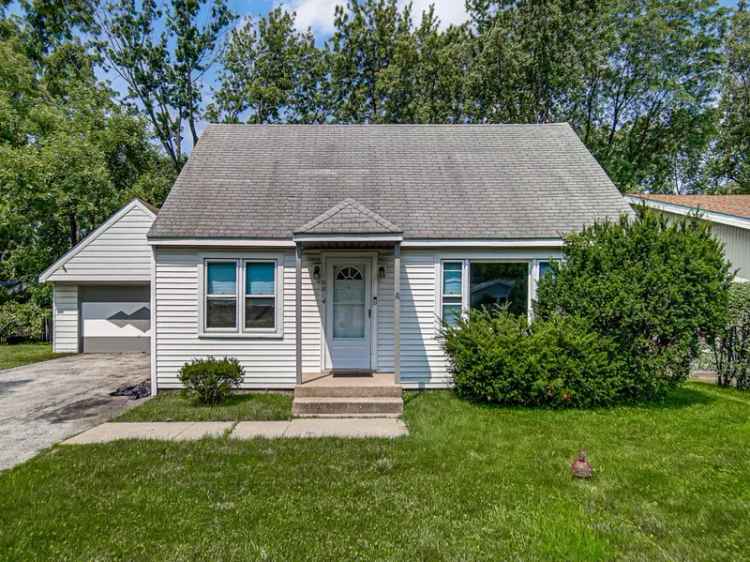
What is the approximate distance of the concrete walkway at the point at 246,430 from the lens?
573 cm

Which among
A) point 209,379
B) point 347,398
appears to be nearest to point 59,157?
point 209,379

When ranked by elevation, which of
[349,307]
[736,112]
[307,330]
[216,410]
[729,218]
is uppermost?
[736,112]

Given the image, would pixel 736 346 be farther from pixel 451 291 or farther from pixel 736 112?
pixel 736 112

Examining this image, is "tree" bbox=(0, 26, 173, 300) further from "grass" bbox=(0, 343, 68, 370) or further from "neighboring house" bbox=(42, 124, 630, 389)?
"neighboring house" bbox=(42, 124, 630, 389)

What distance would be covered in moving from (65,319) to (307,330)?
9.69 m

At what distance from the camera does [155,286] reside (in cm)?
803

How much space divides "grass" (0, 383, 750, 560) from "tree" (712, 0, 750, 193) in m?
24.5

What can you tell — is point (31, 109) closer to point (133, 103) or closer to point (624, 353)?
point (133, 103)

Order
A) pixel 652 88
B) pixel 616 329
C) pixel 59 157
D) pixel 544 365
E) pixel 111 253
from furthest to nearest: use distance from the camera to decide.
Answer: pixel 652 88
pixel 59 157
pixel 111 253
pixel 616 329
pixel 544 365

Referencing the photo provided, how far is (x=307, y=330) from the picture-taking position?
26.9 ft

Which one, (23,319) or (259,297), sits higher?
(259,297)

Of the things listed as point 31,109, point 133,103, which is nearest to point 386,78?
point 133,103

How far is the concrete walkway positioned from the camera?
18.8 feet

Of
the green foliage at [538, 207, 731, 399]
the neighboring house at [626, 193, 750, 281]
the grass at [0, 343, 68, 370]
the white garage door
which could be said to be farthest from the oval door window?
the grass at [0, 343, 68, 370]
